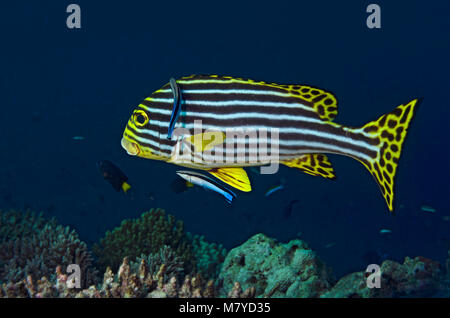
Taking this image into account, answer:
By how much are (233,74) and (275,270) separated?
49.9 m

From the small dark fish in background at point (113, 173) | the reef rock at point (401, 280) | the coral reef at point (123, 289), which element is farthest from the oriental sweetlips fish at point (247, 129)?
the small dark fish in background at point (113, 173)

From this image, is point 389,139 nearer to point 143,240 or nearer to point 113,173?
point 143,240

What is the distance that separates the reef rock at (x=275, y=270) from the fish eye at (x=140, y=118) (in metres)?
2.96

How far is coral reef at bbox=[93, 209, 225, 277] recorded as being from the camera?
6387mm

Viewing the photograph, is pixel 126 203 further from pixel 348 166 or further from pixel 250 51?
pixel 250 51

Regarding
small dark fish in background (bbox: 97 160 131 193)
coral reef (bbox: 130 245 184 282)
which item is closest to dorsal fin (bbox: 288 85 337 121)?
coral reef (bbox: 130 245 184 282)

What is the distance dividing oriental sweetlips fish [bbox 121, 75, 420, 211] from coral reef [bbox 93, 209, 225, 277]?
3.94m

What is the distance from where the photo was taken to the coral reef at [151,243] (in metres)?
6.39

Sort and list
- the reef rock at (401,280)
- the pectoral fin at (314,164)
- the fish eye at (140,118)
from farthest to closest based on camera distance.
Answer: the reef rock at (401,280)
the pectoral fin at (314,164)
the fish eye at (140,118)

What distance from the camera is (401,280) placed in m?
4.84

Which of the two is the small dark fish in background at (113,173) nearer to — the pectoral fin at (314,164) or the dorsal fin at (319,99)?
the dorsal fin at (319,99)
